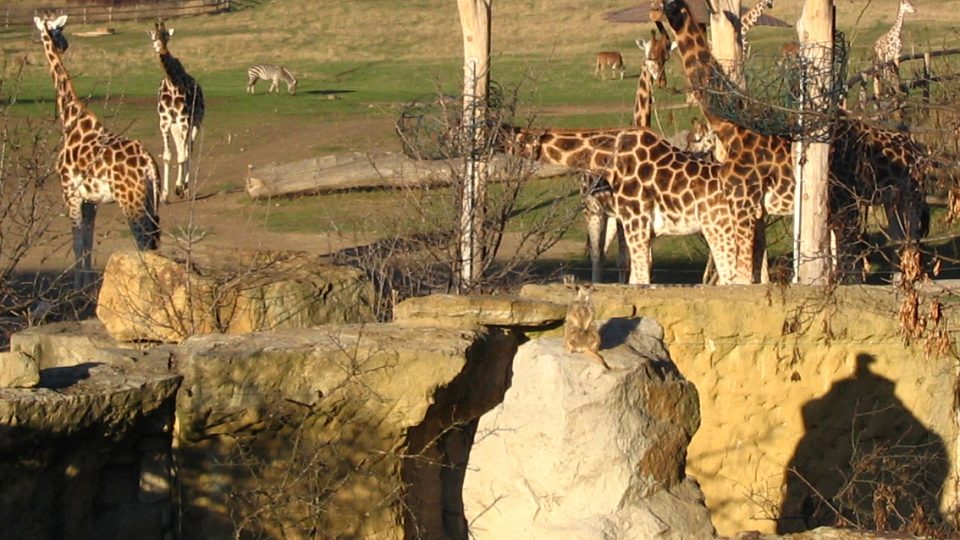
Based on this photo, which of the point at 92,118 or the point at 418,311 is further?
the point at 92,118

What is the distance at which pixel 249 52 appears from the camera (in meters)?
50.8

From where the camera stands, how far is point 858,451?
10.5 meters

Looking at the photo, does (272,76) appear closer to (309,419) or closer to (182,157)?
(182,157)

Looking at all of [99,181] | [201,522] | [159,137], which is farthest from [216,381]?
[159,137]

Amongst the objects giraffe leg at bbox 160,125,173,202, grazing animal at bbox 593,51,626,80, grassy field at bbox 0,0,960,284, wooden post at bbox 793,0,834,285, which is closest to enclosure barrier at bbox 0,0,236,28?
grassy field at bbox 0,0,960,284

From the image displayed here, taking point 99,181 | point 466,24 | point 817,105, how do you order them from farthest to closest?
1. point 99,181
2. point 466,24
3. point 817,105

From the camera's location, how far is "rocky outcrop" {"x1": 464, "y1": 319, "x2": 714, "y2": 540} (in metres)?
7.48

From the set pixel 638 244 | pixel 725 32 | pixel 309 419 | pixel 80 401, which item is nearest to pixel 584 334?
pixel 309 419

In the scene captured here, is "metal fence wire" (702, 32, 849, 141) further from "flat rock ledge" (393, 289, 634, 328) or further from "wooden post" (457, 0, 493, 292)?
"flat rock ledge" (393, 289, 634, 328)

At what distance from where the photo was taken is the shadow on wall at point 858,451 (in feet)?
33.9

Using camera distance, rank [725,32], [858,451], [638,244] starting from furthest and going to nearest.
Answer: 1. [725,32]
2. [638,244]
3. [858,451]

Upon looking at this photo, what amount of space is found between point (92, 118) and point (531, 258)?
491 cm

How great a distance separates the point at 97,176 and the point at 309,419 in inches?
311

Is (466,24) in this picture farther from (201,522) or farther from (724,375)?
(201,522)
